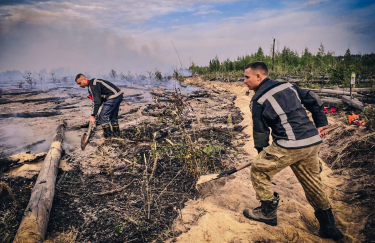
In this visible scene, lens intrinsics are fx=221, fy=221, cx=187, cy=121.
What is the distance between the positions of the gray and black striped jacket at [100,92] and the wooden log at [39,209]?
6.68 ft

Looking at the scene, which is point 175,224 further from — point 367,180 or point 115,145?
point 115,145

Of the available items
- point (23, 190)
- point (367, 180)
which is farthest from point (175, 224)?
point (367, 180)

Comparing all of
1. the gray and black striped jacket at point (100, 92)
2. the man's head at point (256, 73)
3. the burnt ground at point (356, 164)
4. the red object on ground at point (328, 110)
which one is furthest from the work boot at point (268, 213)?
the red object on ground at point (328, 110)

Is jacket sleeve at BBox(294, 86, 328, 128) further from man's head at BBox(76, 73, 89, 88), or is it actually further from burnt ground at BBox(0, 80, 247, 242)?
man's head at BBox(76, 73, 89, 88)

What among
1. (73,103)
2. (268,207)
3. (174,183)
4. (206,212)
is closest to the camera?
(268,207)

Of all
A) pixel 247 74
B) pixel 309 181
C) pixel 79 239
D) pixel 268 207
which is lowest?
pixel 79 239

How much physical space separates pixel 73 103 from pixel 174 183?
9.97m

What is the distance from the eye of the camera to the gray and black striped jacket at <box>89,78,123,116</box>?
18.7 feet

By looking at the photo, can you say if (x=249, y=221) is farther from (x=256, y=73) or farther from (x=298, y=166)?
(x=256, y=73)

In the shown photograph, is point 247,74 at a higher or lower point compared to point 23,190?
higher

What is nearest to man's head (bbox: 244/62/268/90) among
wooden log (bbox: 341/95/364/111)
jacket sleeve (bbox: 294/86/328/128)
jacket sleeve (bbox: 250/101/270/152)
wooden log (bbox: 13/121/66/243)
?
jacket sleeve (bbox: 250/101/270/152)

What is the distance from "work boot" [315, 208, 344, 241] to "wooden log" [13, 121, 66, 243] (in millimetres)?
3091

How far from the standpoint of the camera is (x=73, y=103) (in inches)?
456

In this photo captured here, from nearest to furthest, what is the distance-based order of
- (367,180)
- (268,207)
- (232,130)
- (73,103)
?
(268,207) < (367,180) < (232,130) < (73,103)
